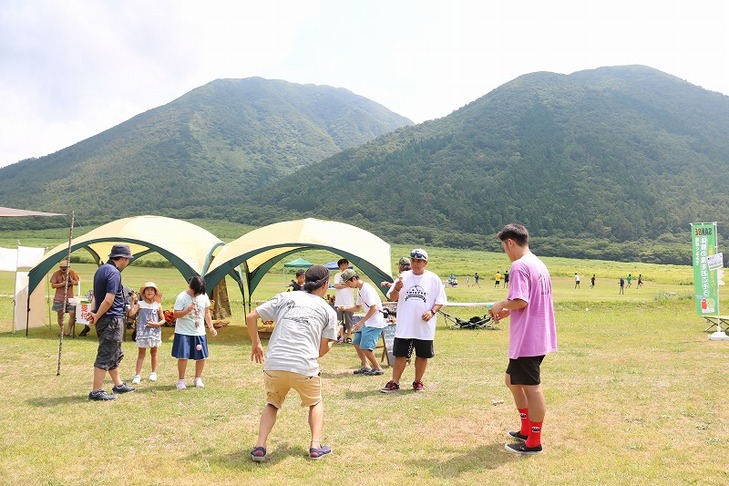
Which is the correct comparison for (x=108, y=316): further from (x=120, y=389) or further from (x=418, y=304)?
(x=418, y=304)

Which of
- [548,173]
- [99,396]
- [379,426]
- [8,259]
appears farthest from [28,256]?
[548,173]

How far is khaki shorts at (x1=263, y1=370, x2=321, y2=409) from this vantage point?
16.6 ft

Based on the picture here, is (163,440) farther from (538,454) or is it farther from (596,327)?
(596,327)

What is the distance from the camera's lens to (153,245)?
45.7 feet

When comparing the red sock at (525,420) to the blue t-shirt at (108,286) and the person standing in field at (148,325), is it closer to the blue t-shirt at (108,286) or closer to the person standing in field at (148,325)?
the blue t-shirt at (108,286)

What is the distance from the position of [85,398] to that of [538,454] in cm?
538

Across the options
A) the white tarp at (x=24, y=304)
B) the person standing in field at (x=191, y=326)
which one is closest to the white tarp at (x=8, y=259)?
the white tarp at (x=24, y=304)

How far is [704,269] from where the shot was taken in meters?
14.2

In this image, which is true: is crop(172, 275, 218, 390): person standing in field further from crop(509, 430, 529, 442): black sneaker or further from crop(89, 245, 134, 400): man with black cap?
crop(509, 430, 529, 442): black sneaker

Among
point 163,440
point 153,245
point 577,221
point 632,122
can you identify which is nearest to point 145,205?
point 577,221

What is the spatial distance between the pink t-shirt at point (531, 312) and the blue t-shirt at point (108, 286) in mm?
4590

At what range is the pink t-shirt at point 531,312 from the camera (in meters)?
5.21

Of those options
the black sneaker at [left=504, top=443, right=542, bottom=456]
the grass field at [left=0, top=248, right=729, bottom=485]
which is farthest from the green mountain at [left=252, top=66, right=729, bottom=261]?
the black sneaker at [left=504, top=443, right=542, bottom=456]

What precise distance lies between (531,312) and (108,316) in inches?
192
